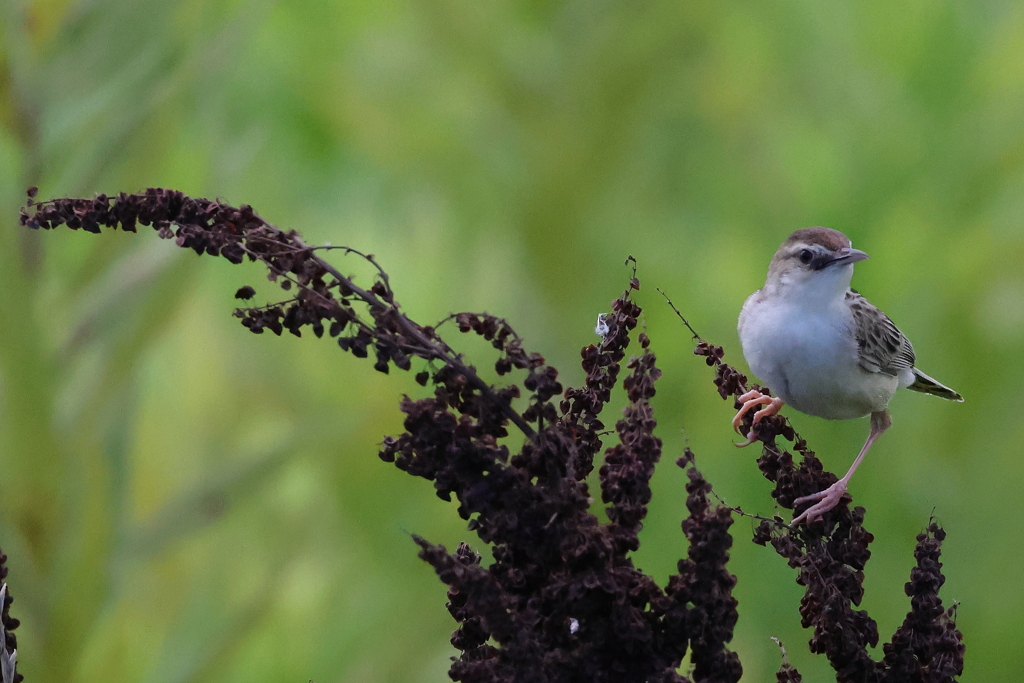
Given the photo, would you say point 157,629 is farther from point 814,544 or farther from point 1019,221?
point 1019,221

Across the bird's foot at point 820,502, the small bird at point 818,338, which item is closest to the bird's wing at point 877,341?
the small bird at point 818,338

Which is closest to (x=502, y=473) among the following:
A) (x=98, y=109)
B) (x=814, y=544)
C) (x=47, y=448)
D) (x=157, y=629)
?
(x=814, y=544)

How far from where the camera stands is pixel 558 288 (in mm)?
1167

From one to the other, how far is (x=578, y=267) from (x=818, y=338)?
0.45 metres

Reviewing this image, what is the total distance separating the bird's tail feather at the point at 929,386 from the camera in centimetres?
85

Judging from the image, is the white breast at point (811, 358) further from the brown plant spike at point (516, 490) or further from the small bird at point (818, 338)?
the brown plant spike at point (516, 490)

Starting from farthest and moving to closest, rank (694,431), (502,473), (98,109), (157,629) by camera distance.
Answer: (694,431)
(157,629)
(98,109)
(502,473)

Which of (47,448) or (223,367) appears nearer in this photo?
(47,448)

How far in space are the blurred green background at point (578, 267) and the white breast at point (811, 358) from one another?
35 cm

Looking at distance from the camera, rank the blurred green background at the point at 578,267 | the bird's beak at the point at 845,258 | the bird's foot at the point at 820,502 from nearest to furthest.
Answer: the bird's foot at the point at 820,502
the bird's beak at the point at 845,258
the blurred green background at the point at 578,267

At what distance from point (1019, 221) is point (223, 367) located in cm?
91

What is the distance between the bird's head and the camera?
75 cm

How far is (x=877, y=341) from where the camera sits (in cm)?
77

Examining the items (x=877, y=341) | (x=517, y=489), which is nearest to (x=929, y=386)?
(x=877, y=341)
